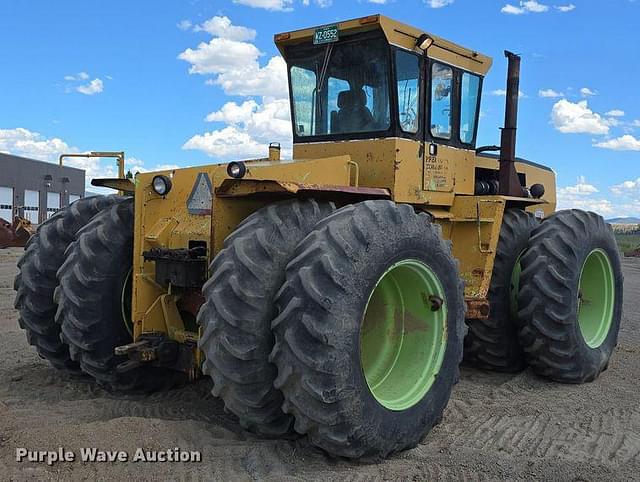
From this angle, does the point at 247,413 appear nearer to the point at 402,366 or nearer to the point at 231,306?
the point at 231,306

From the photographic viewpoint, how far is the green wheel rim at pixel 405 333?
4.44 m

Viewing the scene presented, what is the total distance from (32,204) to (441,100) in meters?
43.6

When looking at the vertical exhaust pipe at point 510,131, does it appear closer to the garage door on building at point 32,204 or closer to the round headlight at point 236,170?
the round headlight at point 236,170

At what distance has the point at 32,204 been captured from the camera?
144 feet

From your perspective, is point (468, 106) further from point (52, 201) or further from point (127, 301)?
point (52, 201)

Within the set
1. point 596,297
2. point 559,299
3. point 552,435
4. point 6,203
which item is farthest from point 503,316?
point 6,203

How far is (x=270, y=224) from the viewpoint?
13.0 ft

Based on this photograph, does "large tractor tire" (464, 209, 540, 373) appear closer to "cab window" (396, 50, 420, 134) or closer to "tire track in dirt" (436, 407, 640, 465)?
"tire track in dirt" (436, 407, 640, 465)

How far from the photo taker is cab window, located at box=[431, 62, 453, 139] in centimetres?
586

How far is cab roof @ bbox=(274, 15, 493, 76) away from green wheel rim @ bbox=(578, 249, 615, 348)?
7.78 ft

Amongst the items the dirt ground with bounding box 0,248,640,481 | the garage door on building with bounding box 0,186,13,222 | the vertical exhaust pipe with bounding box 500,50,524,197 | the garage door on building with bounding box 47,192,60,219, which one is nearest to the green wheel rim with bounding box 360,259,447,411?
the dirt ground with bounding box 0,248,640,481

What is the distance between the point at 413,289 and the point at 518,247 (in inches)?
88.1

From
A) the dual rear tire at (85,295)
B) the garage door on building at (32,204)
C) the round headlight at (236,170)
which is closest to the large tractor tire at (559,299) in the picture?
the round headlight at (236,170)

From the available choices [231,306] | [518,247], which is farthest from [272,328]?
[518,247]
